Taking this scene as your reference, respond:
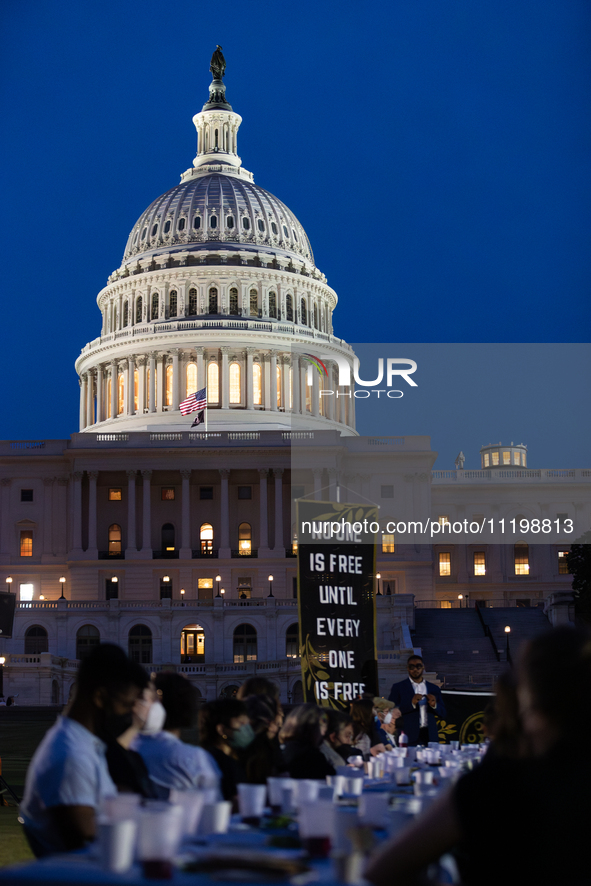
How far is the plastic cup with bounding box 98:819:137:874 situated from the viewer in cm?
531

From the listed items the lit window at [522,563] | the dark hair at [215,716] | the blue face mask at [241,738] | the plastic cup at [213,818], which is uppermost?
the lit window at [522,563]

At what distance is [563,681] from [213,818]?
2.41 metres

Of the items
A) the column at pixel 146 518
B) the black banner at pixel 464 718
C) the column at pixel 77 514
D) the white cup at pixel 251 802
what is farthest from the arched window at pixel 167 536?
the white cup at pixel 251 802

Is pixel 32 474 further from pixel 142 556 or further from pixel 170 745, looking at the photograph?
pixel 170 745

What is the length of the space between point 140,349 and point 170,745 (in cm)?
9376

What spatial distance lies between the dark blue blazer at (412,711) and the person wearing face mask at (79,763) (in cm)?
953

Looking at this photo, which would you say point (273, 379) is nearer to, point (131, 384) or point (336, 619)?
point (131, 384)

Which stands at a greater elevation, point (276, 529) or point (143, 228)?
point (143, 228)

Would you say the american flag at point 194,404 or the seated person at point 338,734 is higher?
the american flag at point 194,404

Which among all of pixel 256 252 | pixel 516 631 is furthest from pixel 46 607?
pixel 256 252

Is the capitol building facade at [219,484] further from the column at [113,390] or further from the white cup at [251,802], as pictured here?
the white cup at [251,802]

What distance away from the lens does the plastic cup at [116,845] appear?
5.31 metres

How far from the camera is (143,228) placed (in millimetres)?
111500

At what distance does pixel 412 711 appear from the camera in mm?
16875
